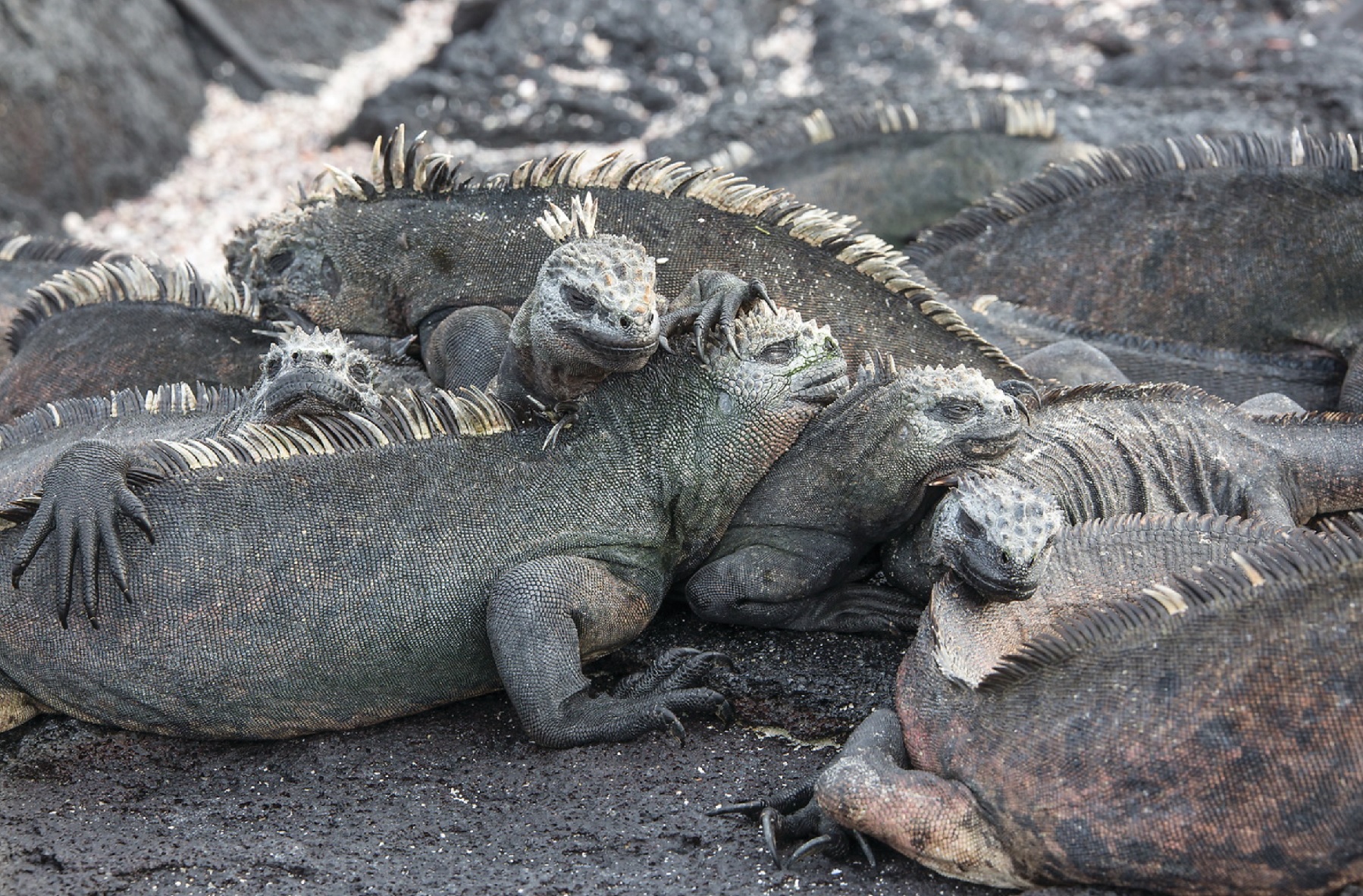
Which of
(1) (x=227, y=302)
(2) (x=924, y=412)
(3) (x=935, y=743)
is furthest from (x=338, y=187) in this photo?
(3) (x=935, y=743)

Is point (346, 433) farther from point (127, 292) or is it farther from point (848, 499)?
point (127, 292)

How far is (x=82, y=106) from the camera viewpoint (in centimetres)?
772

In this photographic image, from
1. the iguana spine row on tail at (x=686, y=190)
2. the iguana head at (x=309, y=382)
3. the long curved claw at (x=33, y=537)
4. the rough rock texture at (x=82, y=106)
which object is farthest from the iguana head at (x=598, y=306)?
the rough rock texture at (x=82, y=106)

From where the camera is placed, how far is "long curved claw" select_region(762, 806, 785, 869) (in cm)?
252

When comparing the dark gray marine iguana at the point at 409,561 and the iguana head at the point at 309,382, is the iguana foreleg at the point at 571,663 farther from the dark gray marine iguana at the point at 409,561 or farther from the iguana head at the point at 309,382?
the iguana head at the point at 309,382

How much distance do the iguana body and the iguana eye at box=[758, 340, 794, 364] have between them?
3.23 ft

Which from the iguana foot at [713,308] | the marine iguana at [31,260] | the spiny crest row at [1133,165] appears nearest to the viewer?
the iguana foot at [713,308]

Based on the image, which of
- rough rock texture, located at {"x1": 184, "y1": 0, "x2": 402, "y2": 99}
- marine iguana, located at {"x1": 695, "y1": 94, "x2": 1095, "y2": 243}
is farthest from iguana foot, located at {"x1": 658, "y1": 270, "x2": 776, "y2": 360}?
rough rock texture, located at {"x1": 184, "y1": 0, "x2": 402, "y2": 99}

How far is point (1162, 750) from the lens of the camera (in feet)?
7.50

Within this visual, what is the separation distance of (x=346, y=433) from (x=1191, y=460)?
1.95 meters

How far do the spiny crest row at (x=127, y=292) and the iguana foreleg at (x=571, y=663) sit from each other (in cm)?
159

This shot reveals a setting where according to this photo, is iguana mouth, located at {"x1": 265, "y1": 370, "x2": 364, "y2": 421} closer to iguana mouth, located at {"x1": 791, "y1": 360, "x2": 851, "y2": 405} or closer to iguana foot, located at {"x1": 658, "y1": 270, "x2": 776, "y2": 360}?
iguana foot, located at {"x1": 658, "y1": 270, "x2": 776, "y2": 360}

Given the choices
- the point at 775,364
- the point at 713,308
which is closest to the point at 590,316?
the point at 713,308

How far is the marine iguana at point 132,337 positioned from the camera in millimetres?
4105
